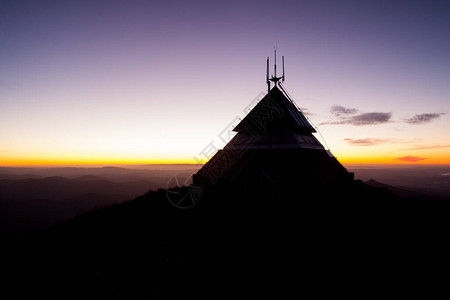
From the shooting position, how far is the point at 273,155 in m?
15.7

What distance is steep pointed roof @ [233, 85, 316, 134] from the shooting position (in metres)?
16.7

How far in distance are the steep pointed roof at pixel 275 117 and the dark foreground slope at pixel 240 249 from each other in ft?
15.6

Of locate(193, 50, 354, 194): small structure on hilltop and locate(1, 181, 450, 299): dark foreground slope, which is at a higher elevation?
locate(193, 50, 354, 194): small structure on hilltop

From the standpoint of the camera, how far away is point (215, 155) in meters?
18.3

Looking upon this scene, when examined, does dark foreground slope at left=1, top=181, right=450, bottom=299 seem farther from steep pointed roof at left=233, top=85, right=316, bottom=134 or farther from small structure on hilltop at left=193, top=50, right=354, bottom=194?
steep pointed roof at left=233, top=85, right=316, bottom=134

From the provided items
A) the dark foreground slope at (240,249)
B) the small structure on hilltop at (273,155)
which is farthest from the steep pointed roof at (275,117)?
the dark foreground slope at (240,249)

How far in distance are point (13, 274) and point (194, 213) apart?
32.8 ft

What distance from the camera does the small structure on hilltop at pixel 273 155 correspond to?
1510cm

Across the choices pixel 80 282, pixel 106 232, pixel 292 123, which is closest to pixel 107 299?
pixel 80 282

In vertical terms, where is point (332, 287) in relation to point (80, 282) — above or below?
above

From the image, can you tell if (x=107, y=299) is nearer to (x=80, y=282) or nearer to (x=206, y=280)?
(x=80, y=282)

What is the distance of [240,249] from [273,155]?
700 centimetres

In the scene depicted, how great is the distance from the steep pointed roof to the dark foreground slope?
4760 mm

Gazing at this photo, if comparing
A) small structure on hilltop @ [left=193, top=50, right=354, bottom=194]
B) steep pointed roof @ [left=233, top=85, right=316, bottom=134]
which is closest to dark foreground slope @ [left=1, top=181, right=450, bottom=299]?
small structure on hilltop @ [left=193, top=50, right=354, bottom=194]
